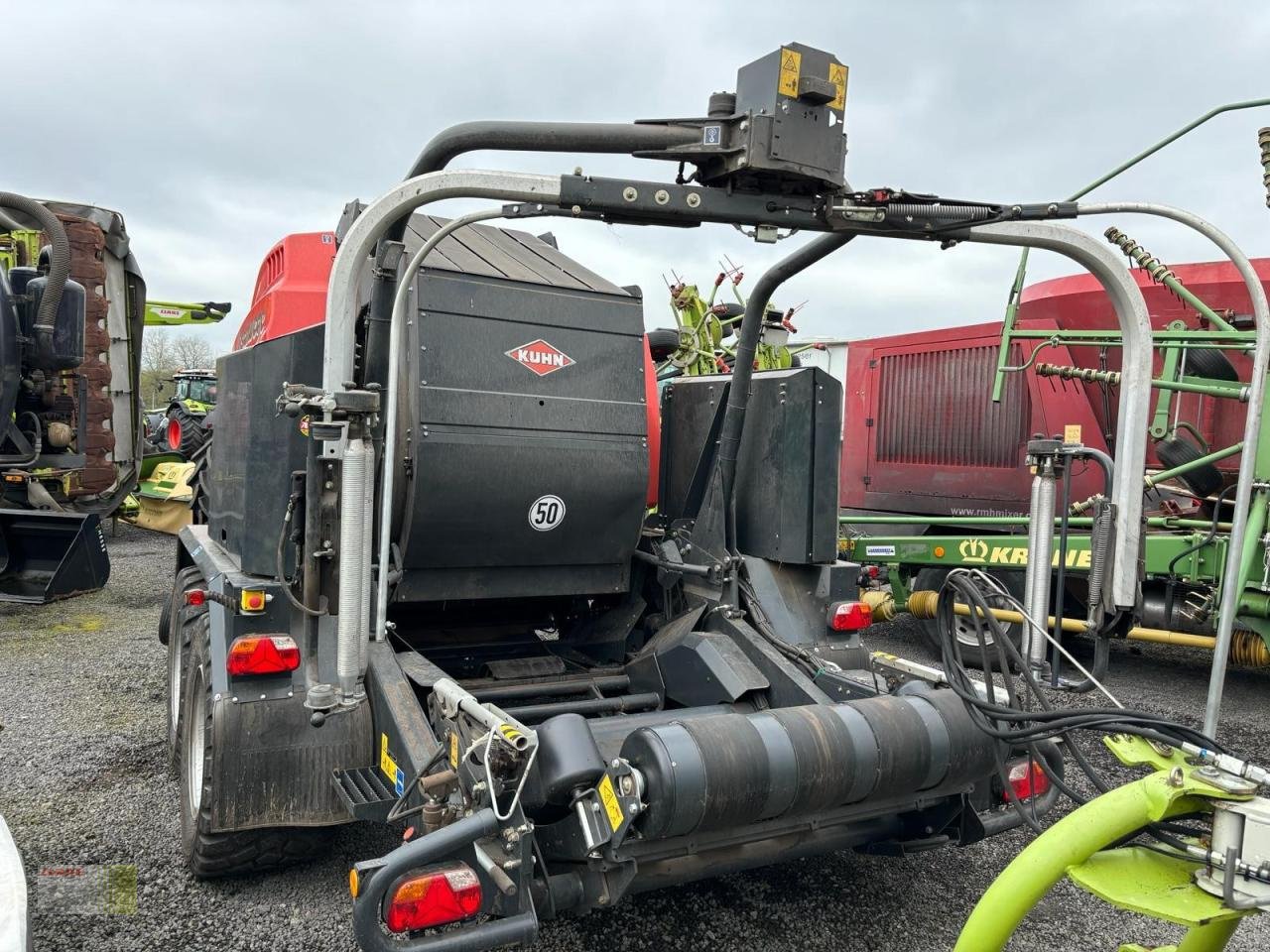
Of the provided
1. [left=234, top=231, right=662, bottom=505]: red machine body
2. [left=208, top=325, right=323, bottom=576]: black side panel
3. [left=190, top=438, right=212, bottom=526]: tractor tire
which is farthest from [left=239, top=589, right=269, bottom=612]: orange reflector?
[left=190, top=438, right=212, bottom=526]: tractor tire

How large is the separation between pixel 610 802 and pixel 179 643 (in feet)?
10.1

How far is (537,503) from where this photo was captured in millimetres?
3648

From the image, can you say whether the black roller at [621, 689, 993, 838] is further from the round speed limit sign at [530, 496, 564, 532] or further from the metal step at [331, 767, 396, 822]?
the round speed limit sign at [530, 496, 564, 532]

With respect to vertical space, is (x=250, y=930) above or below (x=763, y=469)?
below

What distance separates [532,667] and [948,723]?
1.88 m

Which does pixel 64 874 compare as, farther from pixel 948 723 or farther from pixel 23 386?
pixel 23 386

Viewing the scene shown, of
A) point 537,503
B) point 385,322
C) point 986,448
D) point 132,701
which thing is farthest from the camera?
point 986,448

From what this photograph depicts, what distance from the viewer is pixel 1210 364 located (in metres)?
5.95

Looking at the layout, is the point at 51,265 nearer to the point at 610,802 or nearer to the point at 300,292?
the point at 300,292

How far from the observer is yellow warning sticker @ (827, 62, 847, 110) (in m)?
2.46

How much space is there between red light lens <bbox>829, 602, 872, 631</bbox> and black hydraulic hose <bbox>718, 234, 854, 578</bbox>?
0.49 metres

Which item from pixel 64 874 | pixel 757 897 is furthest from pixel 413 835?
pixel 64 874

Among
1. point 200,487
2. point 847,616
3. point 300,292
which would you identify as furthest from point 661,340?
point 200,487

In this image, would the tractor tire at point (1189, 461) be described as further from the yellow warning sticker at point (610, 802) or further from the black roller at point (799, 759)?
the yellow warning sticker at point (610, 802)
